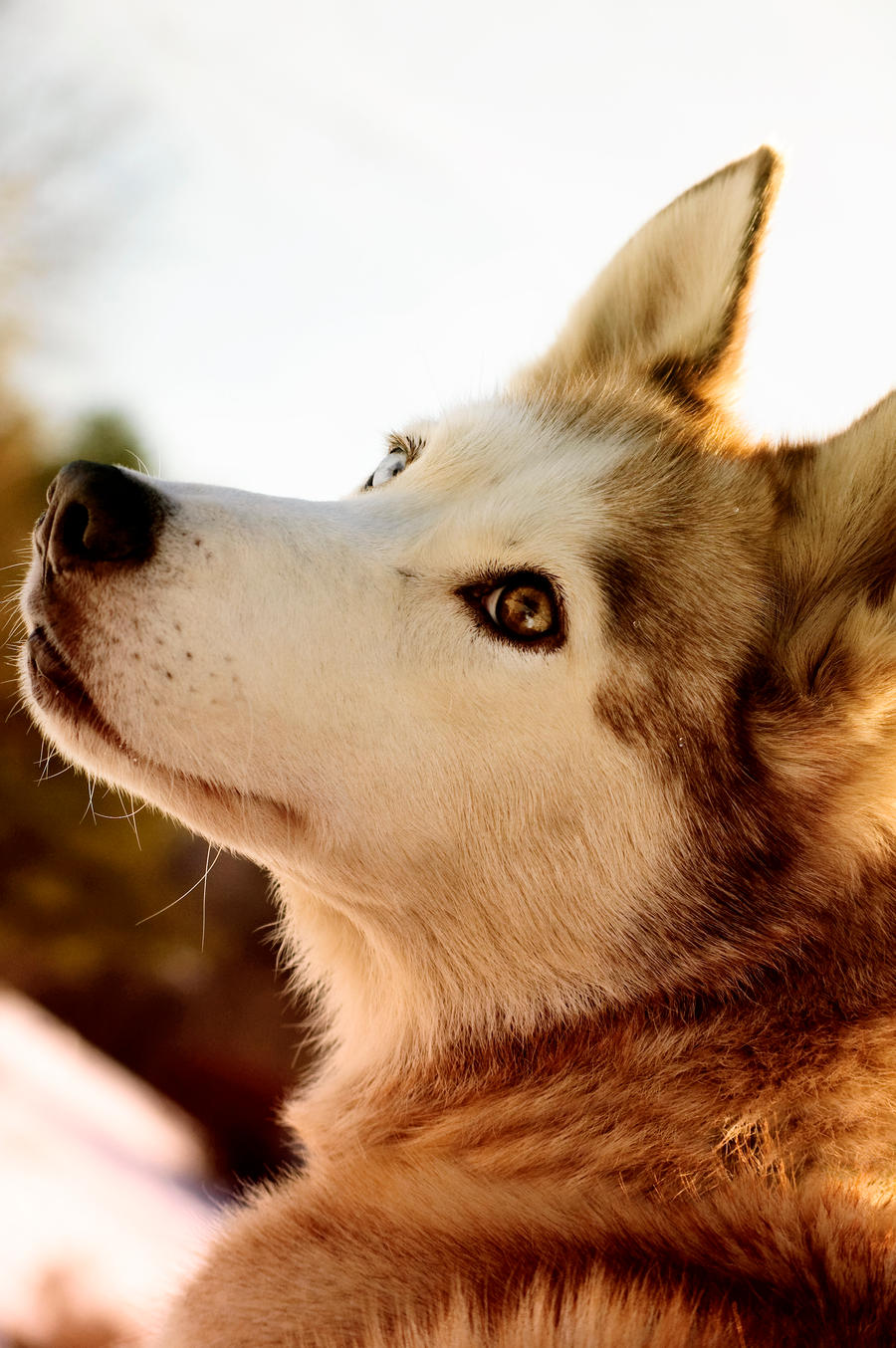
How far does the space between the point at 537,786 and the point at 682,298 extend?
90 cm

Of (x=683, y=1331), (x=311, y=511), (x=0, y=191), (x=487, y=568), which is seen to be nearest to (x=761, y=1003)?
(x=683, y=1331)

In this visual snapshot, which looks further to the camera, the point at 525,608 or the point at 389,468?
the point at 389,468

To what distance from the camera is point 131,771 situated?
1168 mm

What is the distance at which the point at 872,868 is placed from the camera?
1.21 m

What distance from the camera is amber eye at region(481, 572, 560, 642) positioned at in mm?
1190

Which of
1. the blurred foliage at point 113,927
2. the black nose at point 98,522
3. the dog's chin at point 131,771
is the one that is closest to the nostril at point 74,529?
the black nose at point 98,522

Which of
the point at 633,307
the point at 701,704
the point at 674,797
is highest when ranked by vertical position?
the point at 633,307

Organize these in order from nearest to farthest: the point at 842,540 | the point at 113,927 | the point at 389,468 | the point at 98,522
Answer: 1. the point at 98,522
2. the point at 842,540
3. the point at 389,468
4. the point at 113,927

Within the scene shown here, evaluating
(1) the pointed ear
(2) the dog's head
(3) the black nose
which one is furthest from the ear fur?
(3) the black nose

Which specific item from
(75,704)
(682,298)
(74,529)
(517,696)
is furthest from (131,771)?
(682,298)

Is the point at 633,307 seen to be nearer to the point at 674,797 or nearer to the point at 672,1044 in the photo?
the point at 674,797

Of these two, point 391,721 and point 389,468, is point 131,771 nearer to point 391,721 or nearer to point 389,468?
point 391,721

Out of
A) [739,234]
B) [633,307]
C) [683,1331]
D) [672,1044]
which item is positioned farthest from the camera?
[633,307]

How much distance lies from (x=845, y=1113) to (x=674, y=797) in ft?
1.22
